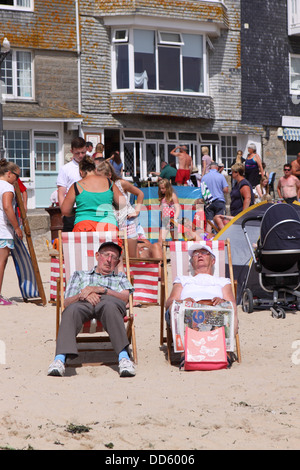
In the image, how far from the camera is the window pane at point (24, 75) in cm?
2519

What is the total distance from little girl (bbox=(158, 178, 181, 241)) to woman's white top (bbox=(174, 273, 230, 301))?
6.79 meters

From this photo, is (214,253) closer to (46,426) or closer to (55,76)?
(46,426)

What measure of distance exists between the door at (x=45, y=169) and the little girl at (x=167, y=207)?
35.9ft

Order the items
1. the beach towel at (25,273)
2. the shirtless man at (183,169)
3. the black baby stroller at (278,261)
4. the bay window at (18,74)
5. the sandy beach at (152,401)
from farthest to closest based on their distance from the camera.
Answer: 1. the bay window at (18,74)
2. the shirtless man at (183,169)
3. the beach towel at (25,273)
4. the black baby stroller at (278,261)
5. the sandy beach at (152,401)

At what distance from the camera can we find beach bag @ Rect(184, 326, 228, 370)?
7.04 meters

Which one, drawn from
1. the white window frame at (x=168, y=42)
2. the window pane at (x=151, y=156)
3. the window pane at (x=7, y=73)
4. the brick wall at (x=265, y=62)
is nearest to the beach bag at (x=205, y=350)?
the window pane at (x=7, y=73)

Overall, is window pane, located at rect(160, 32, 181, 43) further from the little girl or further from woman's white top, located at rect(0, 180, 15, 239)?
woman's white top, located at rect(0, 180, 15, 239)

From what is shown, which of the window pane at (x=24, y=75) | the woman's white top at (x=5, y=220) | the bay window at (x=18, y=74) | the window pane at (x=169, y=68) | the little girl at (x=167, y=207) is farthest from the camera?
the window pane at (x=169, y=68)

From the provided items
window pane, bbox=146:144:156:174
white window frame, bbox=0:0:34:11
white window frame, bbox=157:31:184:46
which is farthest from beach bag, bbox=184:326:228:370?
white window frame, bbox=157:31:184:46

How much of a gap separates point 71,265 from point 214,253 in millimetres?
1370

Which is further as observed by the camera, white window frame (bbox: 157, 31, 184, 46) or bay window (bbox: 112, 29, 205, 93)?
white window frame (bbox: 157, 31, 184, 46)

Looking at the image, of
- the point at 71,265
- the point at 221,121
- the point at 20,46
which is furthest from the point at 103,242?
the point at 221,121

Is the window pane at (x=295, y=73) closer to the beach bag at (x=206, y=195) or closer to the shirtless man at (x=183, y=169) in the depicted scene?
the shirtless man at (x=183, y=169)

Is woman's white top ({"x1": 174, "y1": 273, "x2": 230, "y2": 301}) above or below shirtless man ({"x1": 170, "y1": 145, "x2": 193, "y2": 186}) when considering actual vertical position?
below
